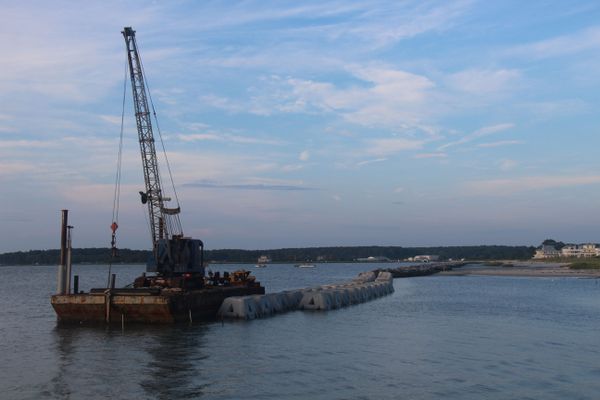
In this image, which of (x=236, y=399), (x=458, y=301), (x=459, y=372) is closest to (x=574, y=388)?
(x=459, y=372)

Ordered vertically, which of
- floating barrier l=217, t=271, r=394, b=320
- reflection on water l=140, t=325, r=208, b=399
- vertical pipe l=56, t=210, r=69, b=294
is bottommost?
reflection on water l=140, t=325, r=208, b=399

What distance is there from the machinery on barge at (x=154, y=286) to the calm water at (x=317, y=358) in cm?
140

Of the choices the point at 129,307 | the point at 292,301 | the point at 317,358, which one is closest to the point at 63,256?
the point at 129,307

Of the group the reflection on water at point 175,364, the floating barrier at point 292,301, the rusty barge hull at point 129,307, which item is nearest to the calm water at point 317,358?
the reflection on water at point 175,364

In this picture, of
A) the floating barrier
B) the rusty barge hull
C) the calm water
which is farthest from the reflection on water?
the floating barrier

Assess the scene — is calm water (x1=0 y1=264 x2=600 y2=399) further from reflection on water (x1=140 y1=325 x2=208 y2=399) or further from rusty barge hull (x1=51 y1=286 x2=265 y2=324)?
rusty barge hull (x1=51 y1=286 x2=265 y2=324)

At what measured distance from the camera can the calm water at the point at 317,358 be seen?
71.6 ft

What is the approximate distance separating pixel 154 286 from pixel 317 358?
21.2 m

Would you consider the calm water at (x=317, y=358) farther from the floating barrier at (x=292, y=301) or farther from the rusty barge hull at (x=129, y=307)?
the floating barrier at (x=292, y=301)

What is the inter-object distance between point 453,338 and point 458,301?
90.6 feet

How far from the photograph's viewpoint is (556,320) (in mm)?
42719

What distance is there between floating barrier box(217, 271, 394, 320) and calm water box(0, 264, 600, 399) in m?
1.44

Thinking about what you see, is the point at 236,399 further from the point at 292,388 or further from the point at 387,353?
the point at 387,353

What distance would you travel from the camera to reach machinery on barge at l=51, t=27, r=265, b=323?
38.8 m
